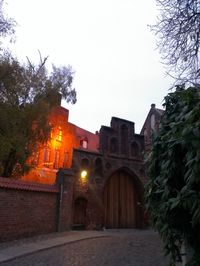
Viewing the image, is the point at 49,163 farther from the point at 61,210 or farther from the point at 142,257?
the point at 142,257

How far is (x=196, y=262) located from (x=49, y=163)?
71.0ft

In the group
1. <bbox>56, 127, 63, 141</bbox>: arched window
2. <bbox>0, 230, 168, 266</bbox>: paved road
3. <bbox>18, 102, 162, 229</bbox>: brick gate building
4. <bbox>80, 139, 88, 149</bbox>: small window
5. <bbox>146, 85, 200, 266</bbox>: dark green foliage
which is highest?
<bbox>80, 139, 88, 149</bbox>: small window

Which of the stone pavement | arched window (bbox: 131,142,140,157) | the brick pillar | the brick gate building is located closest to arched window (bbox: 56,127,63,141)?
the brick gate building

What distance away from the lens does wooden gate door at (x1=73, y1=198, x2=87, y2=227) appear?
50.8 feet

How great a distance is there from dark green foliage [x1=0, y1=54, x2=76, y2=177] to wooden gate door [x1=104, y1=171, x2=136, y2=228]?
541cm

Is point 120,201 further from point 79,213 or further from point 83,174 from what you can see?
point 83,174

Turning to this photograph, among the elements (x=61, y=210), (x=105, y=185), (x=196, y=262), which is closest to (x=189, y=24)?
(x=196, y=262)

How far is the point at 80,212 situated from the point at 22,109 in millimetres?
6541

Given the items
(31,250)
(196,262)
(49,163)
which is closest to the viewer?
(196,262)

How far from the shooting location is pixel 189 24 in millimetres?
6656

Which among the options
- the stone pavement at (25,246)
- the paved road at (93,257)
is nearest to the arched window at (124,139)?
the stone pavement at (25,246)

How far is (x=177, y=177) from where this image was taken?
298 centimetres

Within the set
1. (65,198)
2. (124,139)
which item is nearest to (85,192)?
(65,198)

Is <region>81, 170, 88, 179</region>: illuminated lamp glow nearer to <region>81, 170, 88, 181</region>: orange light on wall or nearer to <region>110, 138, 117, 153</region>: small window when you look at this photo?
<region>81, 170, 88, 181</region>: orange light on wall
